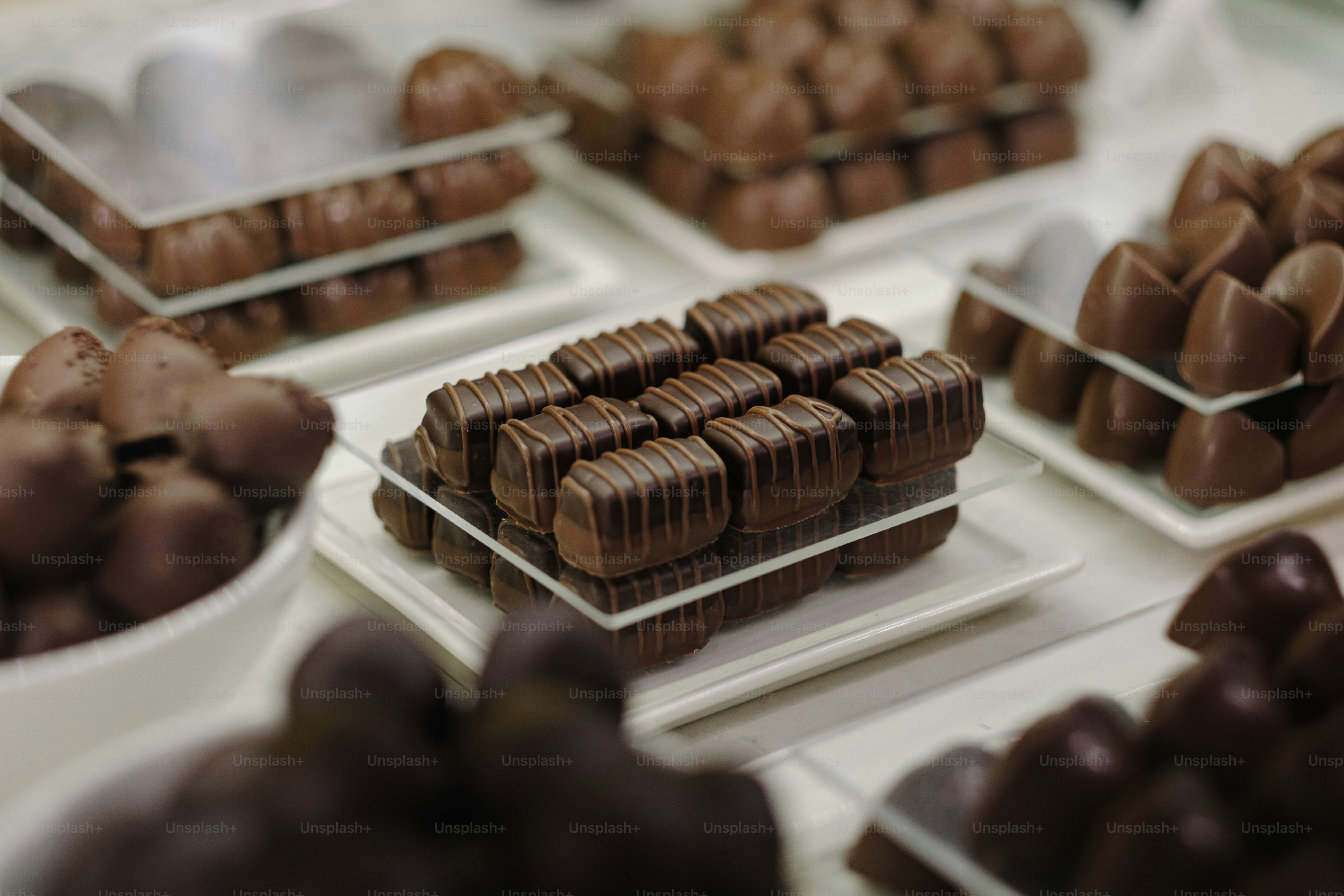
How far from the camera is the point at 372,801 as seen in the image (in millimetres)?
654

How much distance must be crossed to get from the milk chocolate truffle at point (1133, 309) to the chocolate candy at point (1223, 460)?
9cm

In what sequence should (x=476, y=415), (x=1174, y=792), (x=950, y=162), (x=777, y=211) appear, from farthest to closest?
(x=950, y=162)
(x=777, y=211)
(x=476, y=415)
(x=1174, y=792)

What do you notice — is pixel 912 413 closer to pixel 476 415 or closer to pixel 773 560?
pixel 773 560

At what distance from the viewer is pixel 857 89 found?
6.55 feet

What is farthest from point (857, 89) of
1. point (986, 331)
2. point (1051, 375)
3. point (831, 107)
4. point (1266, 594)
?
point (1266, 594)

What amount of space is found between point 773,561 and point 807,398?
0.17m

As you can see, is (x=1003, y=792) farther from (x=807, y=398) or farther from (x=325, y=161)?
(x=325, y=161)

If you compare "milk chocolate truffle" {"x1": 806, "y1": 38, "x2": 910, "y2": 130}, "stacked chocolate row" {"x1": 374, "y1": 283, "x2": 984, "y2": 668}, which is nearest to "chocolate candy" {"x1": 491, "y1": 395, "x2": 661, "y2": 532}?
"stacked chocolate row" {"x1": 374, "y1": 283, "x2": 984, "y2": 668}

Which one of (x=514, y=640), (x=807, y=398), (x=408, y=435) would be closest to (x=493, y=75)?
(x=408, y=435)

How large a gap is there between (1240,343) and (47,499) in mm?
1103

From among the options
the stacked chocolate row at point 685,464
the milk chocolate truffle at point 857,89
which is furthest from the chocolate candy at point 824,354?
the milk chocolate truffle at point 857,89

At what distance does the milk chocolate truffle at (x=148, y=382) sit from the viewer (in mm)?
931

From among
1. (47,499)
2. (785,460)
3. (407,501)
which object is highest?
(47,499)

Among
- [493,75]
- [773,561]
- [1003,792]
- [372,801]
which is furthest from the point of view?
[493,75]
